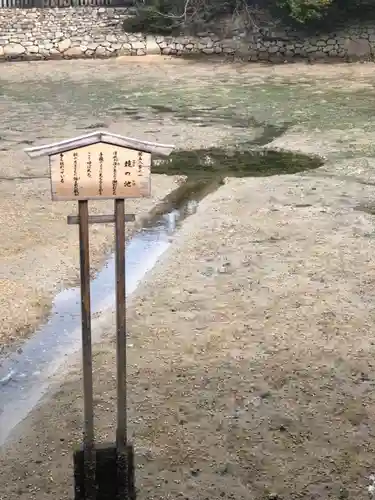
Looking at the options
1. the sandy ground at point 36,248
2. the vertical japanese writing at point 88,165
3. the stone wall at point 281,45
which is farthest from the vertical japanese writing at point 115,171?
the stone wall at point 281,45

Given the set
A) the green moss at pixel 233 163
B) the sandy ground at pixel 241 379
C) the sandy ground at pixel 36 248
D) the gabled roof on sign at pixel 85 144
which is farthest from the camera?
the green moss at pixel 233 163

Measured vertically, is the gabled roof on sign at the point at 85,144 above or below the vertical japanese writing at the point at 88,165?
above

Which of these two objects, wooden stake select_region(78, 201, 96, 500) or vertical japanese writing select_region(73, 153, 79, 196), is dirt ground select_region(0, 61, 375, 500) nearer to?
wooden stake select_region(78, 201, 96, 500)

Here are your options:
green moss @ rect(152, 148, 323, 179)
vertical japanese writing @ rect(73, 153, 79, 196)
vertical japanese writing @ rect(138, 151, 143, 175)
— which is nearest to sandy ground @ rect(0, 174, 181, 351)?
green moss @ rect(152, 148, 323, 179)

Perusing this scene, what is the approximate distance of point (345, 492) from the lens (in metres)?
3.55

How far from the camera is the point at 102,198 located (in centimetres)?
312

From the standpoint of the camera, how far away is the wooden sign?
9.76ft

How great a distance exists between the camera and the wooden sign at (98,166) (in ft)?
9.76

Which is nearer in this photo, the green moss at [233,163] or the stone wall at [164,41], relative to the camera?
the green moss at [233,163]

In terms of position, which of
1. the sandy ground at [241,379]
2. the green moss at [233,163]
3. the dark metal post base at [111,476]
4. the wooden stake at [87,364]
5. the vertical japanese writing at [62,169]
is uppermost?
the vertical japanese writing at [62,169]

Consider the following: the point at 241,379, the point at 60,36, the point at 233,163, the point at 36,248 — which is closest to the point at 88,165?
the point at 241,379

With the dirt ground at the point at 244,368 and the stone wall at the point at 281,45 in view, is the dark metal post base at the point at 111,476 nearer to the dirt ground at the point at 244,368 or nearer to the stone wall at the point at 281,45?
the dirt ground at the point at 244,368

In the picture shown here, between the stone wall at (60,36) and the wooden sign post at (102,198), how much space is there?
60.8 ft

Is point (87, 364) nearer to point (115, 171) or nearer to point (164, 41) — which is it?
point (115, 171)
